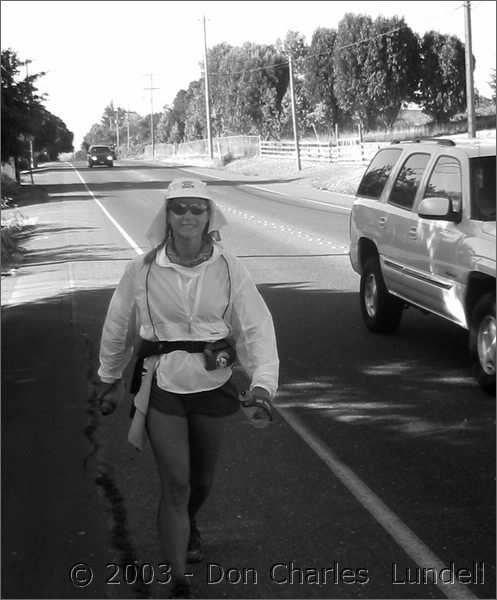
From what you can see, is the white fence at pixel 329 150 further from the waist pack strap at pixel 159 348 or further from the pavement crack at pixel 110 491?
the waist pack strap at pixel 159 348

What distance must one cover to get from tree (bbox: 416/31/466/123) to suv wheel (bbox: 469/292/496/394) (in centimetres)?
5211

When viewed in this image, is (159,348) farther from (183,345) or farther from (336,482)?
(336,482)

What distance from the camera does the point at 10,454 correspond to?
677 centimetres

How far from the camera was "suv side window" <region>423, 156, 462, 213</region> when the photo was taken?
888 cm

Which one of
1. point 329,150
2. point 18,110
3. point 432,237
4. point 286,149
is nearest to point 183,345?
point 432,237

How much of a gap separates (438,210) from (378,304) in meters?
2.20

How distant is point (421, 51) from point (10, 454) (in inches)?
2211

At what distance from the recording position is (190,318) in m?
4.45

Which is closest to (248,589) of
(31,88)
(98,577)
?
(98,577)

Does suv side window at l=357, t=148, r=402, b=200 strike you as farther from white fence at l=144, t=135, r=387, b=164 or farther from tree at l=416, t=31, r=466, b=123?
tree at l=416, t=31, r=466, b=123

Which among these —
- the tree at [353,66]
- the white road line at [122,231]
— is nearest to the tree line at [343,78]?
the tree at [353,66]

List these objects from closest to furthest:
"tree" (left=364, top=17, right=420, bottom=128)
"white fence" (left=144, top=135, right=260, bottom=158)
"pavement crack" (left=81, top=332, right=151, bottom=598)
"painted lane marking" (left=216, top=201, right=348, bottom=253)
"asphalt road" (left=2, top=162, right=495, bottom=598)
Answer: "asphalt road" (left=2, top=162, right=495, bottom=598) < "pavement crack" (left=81, top=332, right=151, bottom=598) < "painted lane marking" (left=216, top=201, right=348, bottom=253) < "tree" (left=364, top=17, right=420, bottom=128) < "white fence" (left=144, top=135, right=260, bottom=158)

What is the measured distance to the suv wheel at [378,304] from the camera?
10.5 m

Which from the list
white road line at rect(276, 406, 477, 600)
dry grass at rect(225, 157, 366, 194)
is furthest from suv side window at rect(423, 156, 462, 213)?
dry grass at rect(225, 157, 366, 194)
